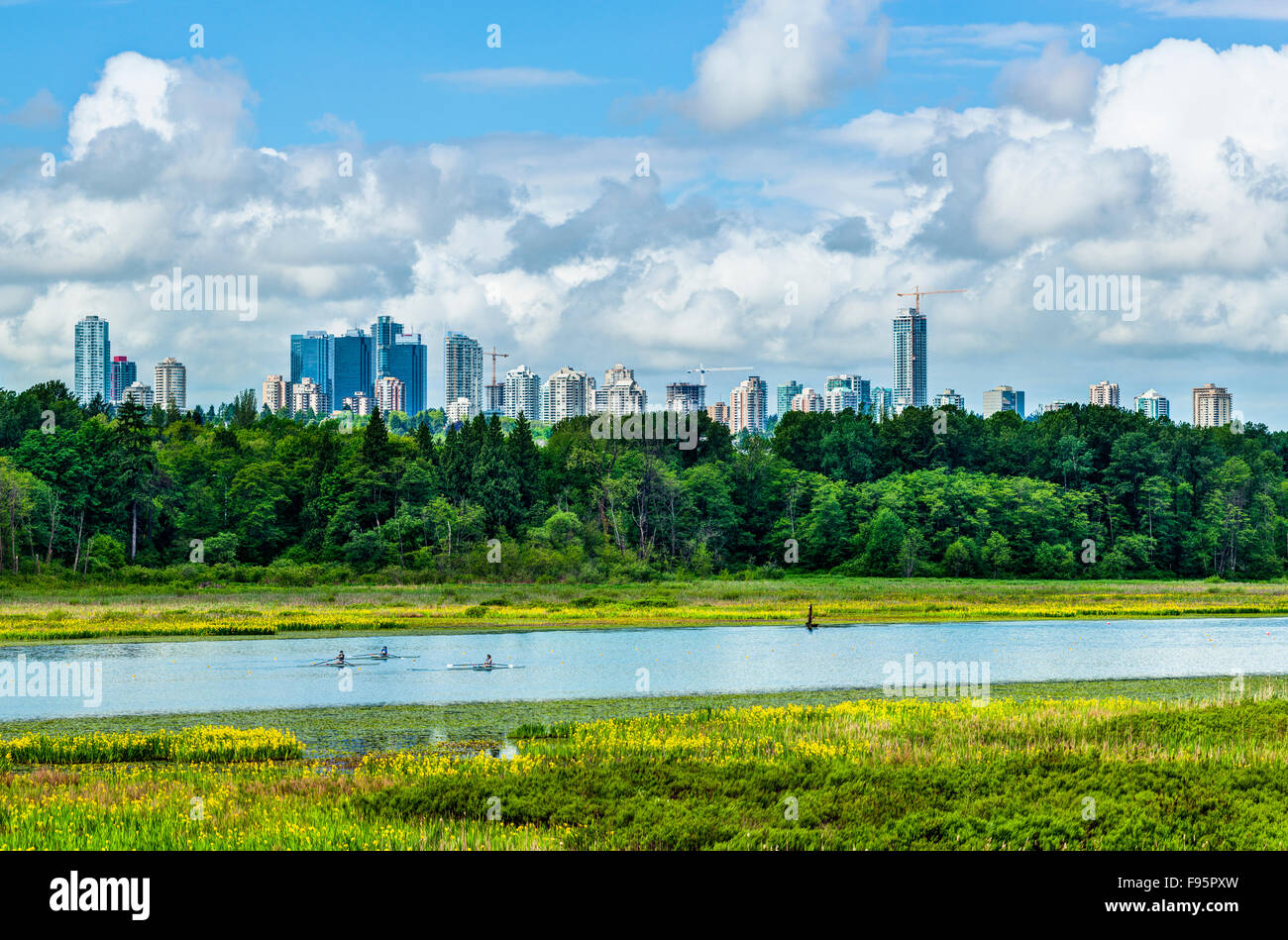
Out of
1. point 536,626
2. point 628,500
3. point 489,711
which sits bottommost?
point 536,626

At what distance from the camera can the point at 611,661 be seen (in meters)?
56.7

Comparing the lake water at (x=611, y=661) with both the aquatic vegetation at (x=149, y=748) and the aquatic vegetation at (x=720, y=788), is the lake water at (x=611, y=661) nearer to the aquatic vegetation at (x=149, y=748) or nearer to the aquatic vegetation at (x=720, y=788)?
the aquatic vegetation at (x=149, y=748)

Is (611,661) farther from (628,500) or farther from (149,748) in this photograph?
(628,500)

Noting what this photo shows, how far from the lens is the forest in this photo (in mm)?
116562

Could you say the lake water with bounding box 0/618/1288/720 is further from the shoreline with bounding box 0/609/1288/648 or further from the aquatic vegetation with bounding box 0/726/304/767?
the aquatic vegetation with bounding box 0/726/304/767

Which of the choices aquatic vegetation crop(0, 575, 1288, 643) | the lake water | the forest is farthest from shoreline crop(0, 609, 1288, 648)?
the forest

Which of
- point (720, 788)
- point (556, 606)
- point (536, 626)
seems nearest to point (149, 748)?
point (720, 788)

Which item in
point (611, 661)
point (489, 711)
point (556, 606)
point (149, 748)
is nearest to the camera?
point (149, 748)

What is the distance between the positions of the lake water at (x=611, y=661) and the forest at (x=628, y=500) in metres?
45.3

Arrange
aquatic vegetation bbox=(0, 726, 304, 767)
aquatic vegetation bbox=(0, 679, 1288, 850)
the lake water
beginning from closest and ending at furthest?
aquatic vegetation bbox=(0, 679, 1288, 850) → aquatic vegetation bbox=(0, 726, 304, 767) → the lake water

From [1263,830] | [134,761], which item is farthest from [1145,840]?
[134,761]

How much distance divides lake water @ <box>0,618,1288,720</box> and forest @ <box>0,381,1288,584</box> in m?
45.3

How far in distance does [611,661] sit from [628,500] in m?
77.9

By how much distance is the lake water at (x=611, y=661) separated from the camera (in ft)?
147
